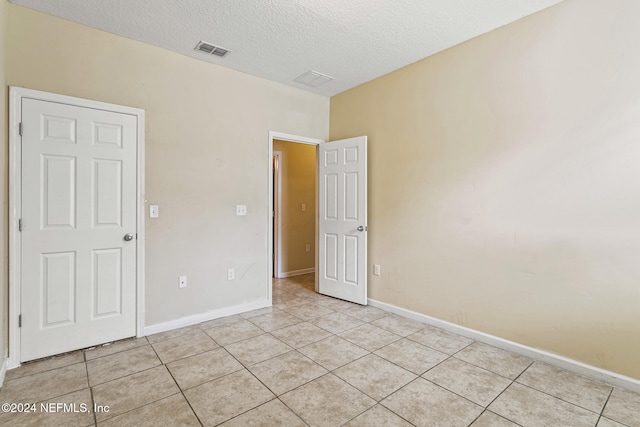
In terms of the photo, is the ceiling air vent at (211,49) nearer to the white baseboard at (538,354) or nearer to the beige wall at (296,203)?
the beige wall at (296,203)

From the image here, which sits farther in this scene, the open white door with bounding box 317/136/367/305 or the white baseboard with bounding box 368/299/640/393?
the open white door with bounding box 317/136/367/305

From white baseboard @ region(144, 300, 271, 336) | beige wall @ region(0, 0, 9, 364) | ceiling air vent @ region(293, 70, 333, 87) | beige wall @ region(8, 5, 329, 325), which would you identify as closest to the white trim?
beige wall @ region(8, 5, 329, 325)

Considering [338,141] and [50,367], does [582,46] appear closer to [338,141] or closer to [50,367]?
[338,141]

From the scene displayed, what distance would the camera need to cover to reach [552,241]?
233 centimetres

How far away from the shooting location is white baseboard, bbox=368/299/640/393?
6.70ft

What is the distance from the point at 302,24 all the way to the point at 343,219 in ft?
7.06

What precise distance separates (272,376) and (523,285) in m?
2.10

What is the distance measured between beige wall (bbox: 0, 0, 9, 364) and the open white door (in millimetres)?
2970

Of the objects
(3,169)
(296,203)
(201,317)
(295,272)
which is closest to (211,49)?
(3,169)

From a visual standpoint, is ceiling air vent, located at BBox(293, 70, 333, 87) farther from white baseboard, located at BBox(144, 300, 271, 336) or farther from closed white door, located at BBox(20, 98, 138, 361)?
white baseboard, located at BBox(144, 300, 271, 336)

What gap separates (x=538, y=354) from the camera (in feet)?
7.82

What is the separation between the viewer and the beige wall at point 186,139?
2.45m

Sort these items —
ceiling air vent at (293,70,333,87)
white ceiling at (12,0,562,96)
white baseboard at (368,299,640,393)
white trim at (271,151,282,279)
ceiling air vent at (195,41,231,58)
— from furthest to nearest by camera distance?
white trim at (271,151,282,279)
ceiling air vent at (293,70,333,87)
ceiling air vent at (195,41,231,58)
white ceiling at (12,0,562,96)
white baseboard at (368,299,640,393)

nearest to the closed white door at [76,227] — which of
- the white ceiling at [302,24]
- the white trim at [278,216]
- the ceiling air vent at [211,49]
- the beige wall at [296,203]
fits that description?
the white ceiling at [302,24]
